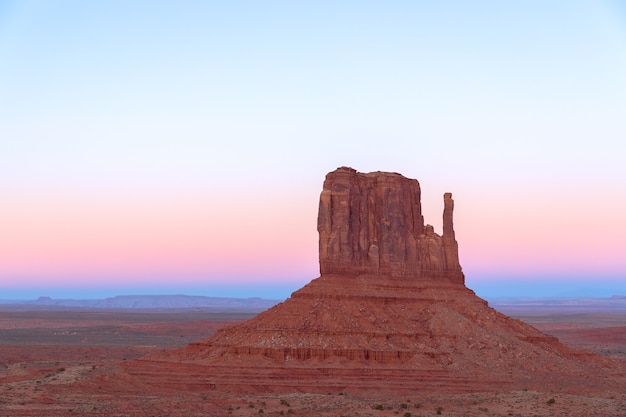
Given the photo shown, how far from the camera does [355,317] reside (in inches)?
3051

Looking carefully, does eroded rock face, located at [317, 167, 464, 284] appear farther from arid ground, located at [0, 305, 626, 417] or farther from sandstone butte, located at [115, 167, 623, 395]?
arid ground, located at [0, 305, 626, 417]

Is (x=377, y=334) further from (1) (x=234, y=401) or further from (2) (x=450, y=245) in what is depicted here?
(1) (x=234, y=401)

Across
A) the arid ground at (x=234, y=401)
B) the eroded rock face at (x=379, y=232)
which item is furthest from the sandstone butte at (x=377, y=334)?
the arid ground at (x=234, y=401)

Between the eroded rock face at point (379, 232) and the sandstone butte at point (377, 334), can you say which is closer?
the sandstone butte at point (377, 334)

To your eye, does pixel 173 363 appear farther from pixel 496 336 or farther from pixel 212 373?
pixel 496 336

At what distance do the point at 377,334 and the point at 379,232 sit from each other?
39.8ft

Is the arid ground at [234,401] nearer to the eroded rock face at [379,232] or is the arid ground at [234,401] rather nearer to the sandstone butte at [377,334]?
the sandstone butte at [377,334]

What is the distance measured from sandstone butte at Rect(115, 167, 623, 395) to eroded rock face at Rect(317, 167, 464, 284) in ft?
0.30

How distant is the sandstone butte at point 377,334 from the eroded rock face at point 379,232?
92mm

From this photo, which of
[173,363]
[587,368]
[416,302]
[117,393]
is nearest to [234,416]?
[117,393]

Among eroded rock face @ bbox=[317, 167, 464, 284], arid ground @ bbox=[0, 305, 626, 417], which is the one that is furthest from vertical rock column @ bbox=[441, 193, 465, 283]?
arid ground @ bbox=[0, 305, 626, 417]

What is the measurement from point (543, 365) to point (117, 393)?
1306 inches

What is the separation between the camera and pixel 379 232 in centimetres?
8469

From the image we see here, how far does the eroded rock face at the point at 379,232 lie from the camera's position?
82.6 metres
